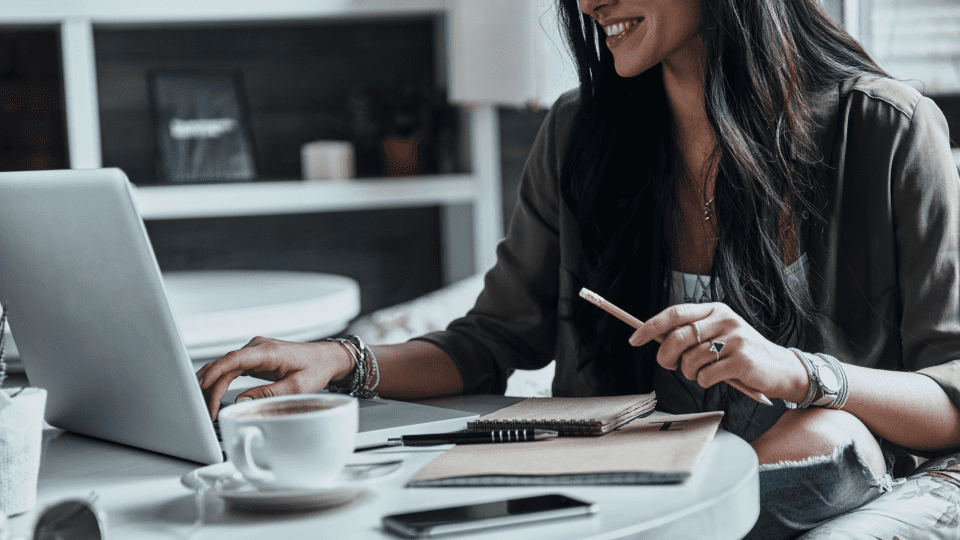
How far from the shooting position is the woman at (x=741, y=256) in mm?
837

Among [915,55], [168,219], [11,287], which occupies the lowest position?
[168,219]

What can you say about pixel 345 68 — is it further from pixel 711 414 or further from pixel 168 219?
pixel 711 414

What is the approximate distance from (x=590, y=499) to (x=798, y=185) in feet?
2.19

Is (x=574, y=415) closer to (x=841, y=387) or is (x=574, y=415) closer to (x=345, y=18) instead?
(x=841, y=387)

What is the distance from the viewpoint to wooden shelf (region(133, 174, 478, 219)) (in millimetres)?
2646

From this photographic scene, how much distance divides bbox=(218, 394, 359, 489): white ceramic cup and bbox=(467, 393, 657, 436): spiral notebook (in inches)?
8.4

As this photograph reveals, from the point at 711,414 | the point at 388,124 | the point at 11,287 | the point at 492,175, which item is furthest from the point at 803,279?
the point at 388,124

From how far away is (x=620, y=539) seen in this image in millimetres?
502

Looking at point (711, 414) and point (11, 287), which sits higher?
point (11, 287)

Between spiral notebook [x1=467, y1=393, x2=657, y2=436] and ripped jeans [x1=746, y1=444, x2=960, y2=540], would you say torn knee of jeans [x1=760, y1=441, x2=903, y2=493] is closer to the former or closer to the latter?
ripped jeans [x1=746, y1=444, x2=960, y2=540]

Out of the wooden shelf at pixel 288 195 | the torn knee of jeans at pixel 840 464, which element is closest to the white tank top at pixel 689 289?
the torn knee of jeans at pixel 840 464

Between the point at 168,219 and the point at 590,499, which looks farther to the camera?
the point at 168,219

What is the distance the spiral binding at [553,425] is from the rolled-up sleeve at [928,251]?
427 mm

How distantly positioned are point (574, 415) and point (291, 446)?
0.97ft
